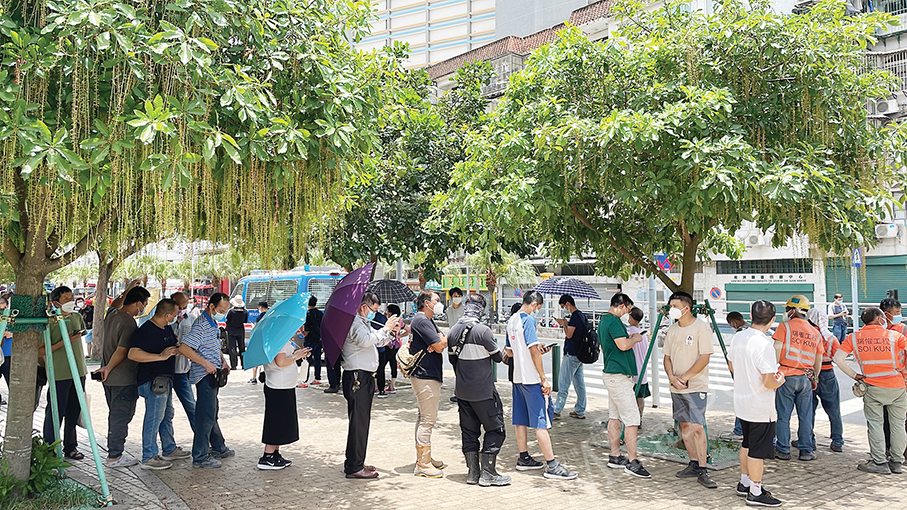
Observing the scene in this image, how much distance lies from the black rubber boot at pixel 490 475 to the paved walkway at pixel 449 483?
12cm

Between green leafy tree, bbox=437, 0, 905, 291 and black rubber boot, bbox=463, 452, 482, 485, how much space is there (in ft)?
8.09

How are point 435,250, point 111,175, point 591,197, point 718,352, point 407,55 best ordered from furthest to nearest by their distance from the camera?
1. point 718,352
2. point 435,250
3. point 407,55
4. point 591,197
5. point 111,175

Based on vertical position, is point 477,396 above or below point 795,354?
below

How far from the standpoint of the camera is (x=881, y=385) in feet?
22.5

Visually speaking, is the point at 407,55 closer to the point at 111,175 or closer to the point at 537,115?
the point at 537,115

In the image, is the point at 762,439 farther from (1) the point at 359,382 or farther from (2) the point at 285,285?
(2) the point at 285,285

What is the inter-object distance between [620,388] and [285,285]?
21.2 metres

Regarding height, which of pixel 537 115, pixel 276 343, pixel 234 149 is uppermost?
pixel 537 115

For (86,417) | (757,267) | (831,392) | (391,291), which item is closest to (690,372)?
(831,392)

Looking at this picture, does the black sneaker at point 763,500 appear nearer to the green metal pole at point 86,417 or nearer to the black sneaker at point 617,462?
the black sneaker at point 617,462

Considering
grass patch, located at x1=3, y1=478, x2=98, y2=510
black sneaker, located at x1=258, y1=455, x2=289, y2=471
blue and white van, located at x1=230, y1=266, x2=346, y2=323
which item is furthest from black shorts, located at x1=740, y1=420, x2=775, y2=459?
blue and white van, located at x1=230, y1=266, x2=346, y2=323

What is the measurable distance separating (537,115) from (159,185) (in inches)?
182

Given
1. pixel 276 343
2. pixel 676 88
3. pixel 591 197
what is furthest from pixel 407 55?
pixel 276 343

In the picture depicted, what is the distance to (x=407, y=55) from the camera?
35.5 ft
